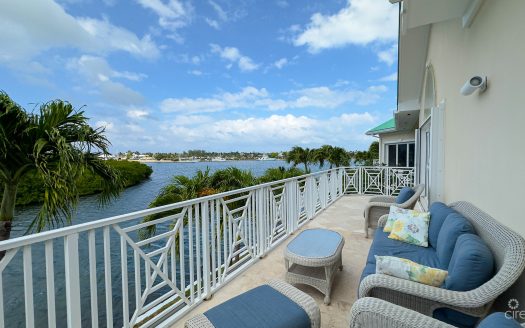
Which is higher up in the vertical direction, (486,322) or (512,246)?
(512,246)

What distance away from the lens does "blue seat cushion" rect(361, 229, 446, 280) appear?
236 cm

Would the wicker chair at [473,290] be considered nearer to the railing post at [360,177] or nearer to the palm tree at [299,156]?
the railing post at [360,177]

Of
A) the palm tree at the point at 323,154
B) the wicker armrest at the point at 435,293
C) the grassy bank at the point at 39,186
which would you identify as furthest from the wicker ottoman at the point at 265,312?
the palm tree at the point at 323,154

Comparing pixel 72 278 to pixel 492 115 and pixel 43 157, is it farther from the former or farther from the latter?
pixel 492 115

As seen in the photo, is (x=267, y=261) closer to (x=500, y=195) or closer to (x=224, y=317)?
(x=224, y=317)

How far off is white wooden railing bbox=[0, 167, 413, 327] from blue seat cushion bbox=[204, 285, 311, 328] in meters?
0.77

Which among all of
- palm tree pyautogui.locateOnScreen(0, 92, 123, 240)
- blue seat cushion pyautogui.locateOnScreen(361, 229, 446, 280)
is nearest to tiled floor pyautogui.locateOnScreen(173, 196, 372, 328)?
blue seat cushion pyautogui.locateOnScreen(361, 229, 446, 280)

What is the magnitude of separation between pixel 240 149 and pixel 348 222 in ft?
58.8

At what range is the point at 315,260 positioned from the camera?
2.43 meters

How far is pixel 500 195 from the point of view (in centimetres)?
199

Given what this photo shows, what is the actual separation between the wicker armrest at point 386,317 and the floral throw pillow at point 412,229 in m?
1.76

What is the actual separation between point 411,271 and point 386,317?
52cm

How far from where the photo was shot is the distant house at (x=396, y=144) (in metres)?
11.4

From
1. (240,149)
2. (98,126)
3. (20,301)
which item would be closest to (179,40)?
(98,126)
